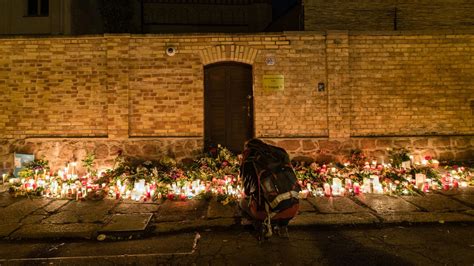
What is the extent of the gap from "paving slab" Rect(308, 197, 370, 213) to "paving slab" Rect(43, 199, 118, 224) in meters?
3.81

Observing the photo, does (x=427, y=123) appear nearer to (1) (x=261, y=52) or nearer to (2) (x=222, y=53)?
(1) (x=261, y=52)

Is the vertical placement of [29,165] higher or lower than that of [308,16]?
lower

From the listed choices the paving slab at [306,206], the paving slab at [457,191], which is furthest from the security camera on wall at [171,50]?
the paving slab at [457,191]

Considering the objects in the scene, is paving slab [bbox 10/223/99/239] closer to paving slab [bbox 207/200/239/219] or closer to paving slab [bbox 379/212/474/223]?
paving slab [bbox 207/200/239/219]

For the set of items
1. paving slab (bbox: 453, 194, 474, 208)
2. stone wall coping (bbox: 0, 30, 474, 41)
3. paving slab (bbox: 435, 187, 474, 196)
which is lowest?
paving slab (bbox: 453, 194, 474, 208)

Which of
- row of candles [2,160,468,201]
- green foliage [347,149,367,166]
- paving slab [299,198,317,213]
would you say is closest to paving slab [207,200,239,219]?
row of candles [2,160,468,201]

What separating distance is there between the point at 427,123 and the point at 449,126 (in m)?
0.59

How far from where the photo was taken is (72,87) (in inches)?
340

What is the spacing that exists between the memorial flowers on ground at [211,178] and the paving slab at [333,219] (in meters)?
1.17

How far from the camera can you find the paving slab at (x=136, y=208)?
609 centimetres

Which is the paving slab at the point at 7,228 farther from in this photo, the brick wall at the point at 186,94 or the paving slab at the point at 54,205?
the brick wall at the point at 186,94

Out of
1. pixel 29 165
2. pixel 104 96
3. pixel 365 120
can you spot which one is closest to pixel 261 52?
pixel 365 120

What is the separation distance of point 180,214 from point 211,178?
1812 millimetres

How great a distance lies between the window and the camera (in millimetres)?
13227
